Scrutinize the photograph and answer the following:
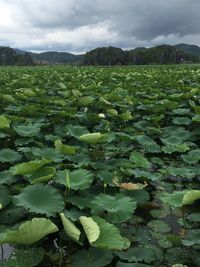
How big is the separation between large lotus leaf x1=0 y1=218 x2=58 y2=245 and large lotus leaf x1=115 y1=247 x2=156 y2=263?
19.2 inches

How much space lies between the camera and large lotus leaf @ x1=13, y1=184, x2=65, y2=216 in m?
2.42

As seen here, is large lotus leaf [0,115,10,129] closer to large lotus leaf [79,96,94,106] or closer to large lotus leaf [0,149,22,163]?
large lotus leaf [0,149,22,163]

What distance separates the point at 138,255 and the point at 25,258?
2.06ft

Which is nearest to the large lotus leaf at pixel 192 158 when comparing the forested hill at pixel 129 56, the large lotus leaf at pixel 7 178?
the large lotus leaf at pixel 7 178

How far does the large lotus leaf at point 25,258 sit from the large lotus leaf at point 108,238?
1.28 ft


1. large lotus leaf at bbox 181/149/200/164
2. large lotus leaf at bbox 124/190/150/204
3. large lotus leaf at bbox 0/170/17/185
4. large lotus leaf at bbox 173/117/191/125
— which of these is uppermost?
large lotus leaf at bbox 173/117/191/125

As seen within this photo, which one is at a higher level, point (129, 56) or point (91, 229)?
point (91, 229)

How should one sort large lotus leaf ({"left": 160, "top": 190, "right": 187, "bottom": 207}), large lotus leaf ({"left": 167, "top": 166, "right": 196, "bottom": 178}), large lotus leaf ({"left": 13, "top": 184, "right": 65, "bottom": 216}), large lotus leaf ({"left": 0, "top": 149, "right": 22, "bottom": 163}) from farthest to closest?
large lotus leaf ({"left": 0, "top": 149, "right": 22, "bottom": 163}) < large lotus leaf ({"left": 167, "top": 166, "right": 196, "bottom": 178}) < large lotus leaf ({"left": 160, "top": 190, "right": 187, "bottom": 207}) < large lotus leaf ({"left": 13, "top": 184, "right": 65, "bottom": 216})

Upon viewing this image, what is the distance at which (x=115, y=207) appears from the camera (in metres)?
2.53

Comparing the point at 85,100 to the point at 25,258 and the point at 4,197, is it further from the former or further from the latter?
the point at 25,258

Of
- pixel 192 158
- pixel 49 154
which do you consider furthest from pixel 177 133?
pixel 49 154

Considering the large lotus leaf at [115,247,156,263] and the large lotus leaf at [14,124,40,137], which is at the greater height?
the large lotus leaf at [14,124,40,137]

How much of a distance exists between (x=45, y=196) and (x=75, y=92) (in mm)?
4587

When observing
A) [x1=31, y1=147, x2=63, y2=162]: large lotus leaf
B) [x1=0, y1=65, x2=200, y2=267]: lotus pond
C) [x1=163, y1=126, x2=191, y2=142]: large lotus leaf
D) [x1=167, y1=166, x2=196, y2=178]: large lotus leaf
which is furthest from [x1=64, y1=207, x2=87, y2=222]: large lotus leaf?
[x1=163, y1=126, x2=191, y2=142]: large lotus leaf
